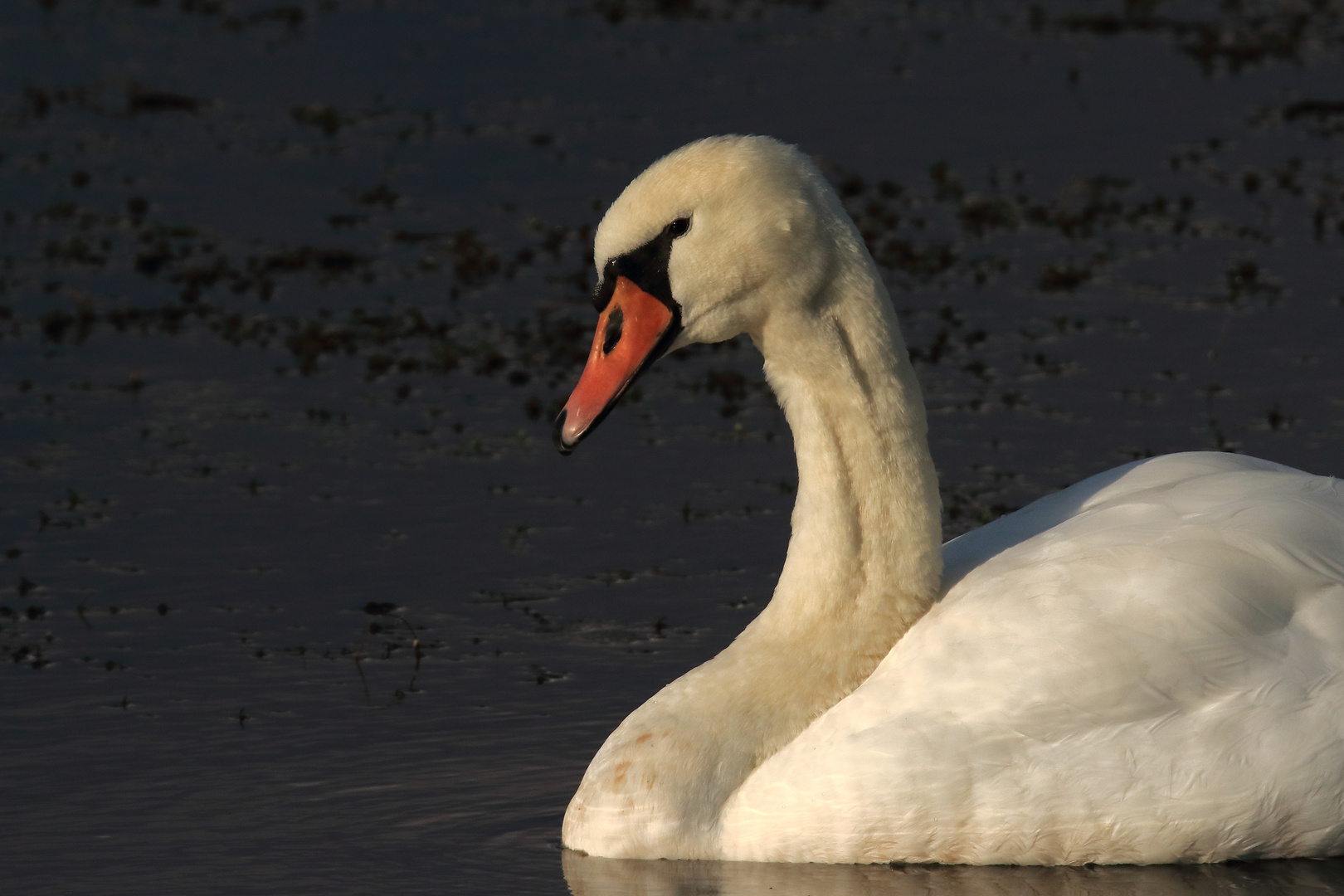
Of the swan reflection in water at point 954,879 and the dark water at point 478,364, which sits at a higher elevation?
the dark water at point 478,364

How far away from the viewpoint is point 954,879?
6.12 metres

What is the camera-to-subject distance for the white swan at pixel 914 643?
6.03m

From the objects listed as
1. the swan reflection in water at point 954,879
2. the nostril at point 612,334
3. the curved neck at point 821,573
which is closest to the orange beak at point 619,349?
the nostril at point 612,334

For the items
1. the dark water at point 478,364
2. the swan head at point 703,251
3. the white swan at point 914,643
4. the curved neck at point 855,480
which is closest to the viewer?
the white swan at point 914,643

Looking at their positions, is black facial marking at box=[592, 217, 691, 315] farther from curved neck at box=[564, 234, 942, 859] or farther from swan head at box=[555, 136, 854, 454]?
curved neck at box=[564, 234, 942, 859]

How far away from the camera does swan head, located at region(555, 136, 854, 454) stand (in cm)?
634

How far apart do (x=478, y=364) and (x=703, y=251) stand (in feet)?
19.2

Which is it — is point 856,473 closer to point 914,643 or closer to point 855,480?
point 855,480

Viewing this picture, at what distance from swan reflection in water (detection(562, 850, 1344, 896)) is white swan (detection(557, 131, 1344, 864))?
0.05m

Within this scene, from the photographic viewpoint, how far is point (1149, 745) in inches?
237

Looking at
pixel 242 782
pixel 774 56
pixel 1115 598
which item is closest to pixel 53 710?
pixel 242 782

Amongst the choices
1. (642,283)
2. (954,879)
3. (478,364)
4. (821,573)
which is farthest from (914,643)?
(478,364)

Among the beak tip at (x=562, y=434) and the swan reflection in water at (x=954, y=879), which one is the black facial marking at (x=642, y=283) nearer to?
the beak tip at (x=562, y=434)

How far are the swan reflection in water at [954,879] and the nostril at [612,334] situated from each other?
149 cm
